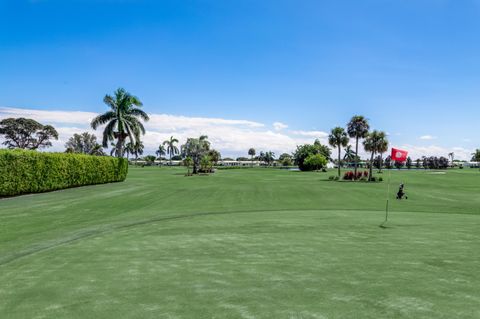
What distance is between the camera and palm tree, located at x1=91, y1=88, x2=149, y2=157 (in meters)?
55.6

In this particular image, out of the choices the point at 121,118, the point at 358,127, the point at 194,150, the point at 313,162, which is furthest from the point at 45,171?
the point at 313,162

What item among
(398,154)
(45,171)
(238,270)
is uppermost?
(398,154)

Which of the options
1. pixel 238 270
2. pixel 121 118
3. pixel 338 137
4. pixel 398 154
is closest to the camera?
pixel 238 270

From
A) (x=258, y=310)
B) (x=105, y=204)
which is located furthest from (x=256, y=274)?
(x=105, y=204)

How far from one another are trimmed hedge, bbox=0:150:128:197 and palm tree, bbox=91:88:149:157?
10212 mm

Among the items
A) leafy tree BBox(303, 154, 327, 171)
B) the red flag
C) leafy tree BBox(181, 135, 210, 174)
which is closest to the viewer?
the red flag

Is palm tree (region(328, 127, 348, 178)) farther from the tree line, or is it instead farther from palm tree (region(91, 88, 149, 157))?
palm tree (region(91, 88, 149, 157))

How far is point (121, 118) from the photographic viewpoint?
55969 mm

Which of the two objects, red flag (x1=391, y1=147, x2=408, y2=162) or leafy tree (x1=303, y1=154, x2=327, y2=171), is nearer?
red flag (x1=391, y1=147, x2=408, y2=162)

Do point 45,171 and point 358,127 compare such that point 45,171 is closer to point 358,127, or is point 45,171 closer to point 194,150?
point 358,127

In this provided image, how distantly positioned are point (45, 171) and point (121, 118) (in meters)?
23.9

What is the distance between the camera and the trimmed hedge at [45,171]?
93.9 ft

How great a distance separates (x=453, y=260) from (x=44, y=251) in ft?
38.8

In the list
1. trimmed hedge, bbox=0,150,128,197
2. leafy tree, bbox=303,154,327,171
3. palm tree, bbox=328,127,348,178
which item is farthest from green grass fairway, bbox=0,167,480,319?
leafy tree, bbox=303,154,327,171
